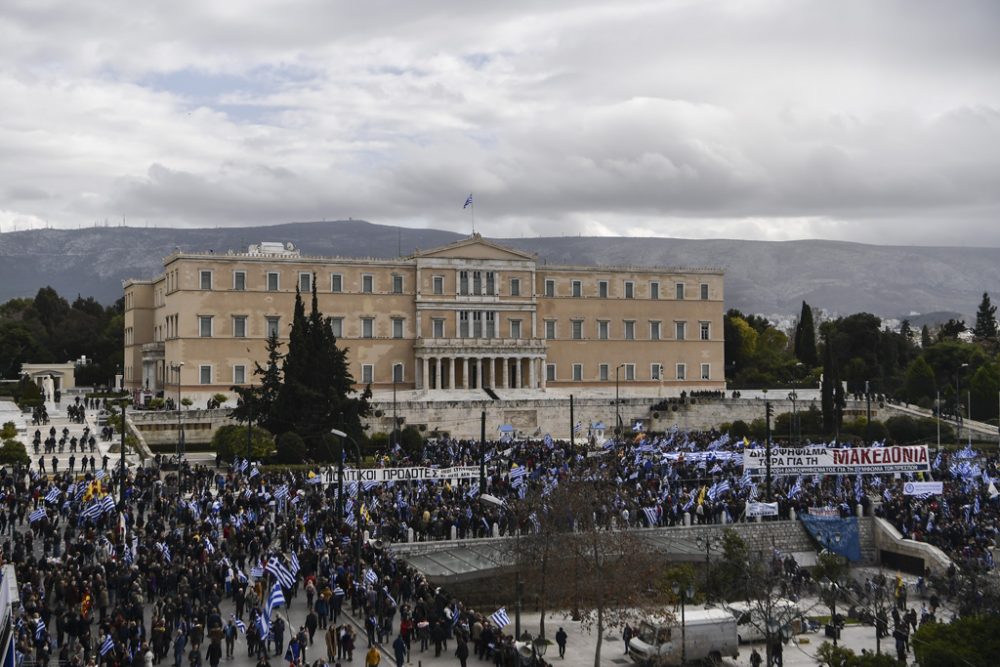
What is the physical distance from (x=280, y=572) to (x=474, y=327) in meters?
50.9

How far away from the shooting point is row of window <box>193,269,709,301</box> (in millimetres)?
71625

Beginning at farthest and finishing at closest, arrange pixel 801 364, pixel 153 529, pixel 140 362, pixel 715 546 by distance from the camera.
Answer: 1. pixel 801 364
2. pixel 140 362
3. pixel 715 546
4. pixel 153 529

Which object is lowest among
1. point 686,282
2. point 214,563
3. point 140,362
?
point 214,563

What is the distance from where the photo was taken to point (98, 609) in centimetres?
2580

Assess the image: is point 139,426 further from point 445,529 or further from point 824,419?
point 824,419

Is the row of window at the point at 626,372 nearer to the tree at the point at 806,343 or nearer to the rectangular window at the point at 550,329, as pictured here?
the rectangular window at the point at 550,329

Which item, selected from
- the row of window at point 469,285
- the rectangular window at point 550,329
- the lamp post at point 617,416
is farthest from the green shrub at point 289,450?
the rectangular window at point 550,329

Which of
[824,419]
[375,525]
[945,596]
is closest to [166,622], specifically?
[375,525]

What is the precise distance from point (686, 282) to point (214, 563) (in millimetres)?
59357

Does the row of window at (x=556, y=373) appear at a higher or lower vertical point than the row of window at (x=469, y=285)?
lower

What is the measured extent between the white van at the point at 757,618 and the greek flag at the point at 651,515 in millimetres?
5477

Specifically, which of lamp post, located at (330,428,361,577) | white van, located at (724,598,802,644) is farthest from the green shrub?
white van, located at (724,598,802,644)

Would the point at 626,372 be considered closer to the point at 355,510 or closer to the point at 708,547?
the point at 708,547

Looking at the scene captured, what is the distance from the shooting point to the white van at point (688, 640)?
2781 cm
